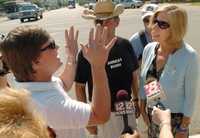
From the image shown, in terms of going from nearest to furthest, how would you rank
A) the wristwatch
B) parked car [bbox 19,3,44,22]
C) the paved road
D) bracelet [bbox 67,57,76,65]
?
bracelet [bbox 67,57,76,65] < the wristwatch < the paved road < parked car [bbox 19,3,44,22]

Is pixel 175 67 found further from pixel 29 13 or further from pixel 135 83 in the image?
pixel 29 13

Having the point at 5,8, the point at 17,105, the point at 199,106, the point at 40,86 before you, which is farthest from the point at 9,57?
the point at 5,8

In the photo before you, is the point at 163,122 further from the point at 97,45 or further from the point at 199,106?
the point at 199,106

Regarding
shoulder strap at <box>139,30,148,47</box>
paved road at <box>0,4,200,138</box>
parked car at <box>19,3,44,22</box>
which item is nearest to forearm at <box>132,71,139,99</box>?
shoulder strap at <box>139,30,148,47</box>

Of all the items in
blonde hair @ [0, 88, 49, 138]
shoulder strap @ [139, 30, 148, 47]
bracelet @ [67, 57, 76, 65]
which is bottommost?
shoulder strap @ [139, 30, 148, 47]

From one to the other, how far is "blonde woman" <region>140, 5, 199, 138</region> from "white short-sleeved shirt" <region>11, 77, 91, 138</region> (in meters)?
1.15

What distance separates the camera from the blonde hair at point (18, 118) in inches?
59.2

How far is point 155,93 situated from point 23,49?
1.29 metres

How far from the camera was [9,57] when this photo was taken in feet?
9.23

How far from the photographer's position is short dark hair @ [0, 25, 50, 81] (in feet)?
9.11

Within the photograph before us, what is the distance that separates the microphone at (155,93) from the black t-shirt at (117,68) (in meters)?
0.48

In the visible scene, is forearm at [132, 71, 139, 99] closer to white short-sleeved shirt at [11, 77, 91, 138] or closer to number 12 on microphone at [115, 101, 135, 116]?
number 12 on microphone at [115, 101, 135, 116]

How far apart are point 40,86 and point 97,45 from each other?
1.34ft

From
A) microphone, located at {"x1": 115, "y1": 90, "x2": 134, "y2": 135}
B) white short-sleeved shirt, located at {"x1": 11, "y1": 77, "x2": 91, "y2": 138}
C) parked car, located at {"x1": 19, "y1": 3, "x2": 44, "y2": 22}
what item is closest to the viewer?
white short-sleeved shirt, located at {"x1": 11, "y1": 77, "x2": 91, "y2": 138}
